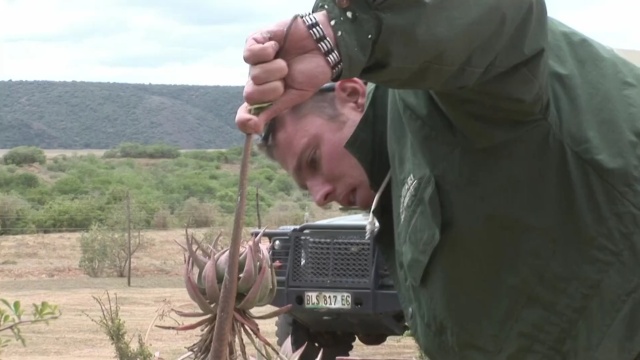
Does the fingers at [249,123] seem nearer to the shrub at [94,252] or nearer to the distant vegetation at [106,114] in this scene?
the shrub at [94,252]

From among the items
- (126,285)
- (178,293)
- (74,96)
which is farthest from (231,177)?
(74,96)

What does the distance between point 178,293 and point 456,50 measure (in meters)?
17.5

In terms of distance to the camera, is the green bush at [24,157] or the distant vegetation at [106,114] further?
the distant vegetation at [106,114]

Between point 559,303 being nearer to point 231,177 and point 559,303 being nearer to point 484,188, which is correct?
point 484,188

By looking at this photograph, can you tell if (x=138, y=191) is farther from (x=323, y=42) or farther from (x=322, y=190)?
(x=323, y=42)

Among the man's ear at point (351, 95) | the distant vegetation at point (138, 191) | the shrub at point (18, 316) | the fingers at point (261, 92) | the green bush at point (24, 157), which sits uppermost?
the fingers at point (261, 92)

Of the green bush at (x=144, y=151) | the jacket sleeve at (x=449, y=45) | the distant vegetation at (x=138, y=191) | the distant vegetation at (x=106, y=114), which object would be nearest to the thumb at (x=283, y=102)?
the jacket sleeve at (x=449, y=45)

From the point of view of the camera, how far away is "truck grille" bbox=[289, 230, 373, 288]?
382 inches

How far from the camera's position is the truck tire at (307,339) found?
9102mm

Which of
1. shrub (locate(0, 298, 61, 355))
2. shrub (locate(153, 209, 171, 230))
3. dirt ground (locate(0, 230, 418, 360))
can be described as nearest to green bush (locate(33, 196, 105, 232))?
dirt ground (locate(0, 230, 418, 360))

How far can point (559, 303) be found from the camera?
6.85ft

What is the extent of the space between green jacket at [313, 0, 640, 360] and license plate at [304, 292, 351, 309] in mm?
7361

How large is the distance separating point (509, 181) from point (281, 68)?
736 millimetres

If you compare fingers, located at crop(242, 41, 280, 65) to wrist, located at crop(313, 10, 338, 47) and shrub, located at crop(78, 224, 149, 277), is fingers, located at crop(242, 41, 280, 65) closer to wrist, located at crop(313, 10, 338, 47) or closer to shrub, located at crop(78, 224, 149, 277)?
wrist, located at crop(313, 10, 338, 47)
